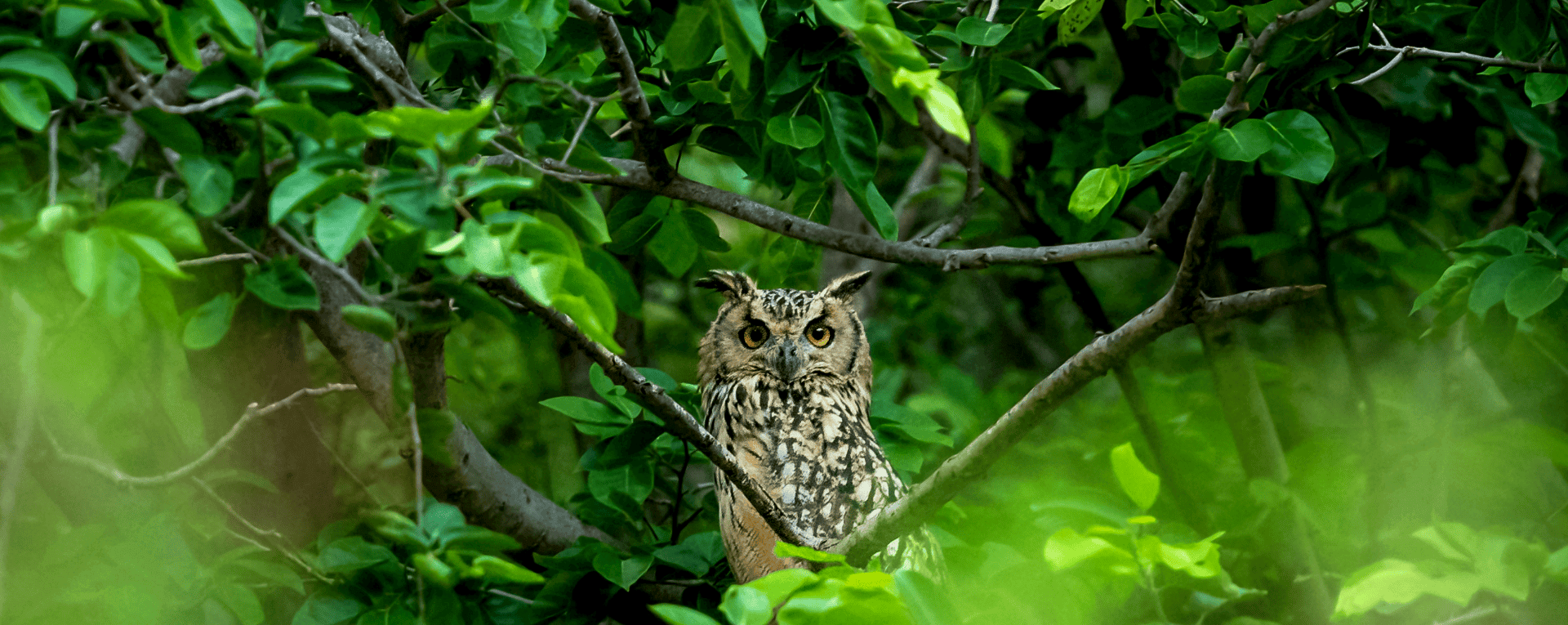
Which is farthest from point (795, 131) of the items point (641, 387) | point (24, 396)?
point (24, 396)

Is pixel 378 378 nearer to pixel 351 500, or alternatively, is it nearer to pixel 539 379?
pixel 351 500

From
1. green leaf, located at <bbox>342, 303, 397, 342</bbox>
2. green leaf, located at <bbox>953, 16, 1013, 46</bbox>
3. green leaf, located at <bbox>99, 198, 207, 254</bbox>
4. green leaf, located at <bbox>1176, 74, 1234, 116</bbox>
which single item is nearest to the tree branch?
green leaf, located at <bbox>1176, 74, 1234, 116</bbox>

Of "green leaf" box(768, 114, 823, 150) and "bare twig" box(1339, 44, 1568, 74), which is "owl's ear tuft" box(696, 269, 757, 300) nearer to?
"green leaf" box(768, 114, 823, 150)

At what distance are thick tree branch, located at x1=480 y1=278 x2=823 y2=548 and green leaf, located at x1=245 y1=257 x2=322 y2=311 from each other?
0.41 meters

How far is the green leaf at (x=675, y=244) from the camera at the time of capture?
2.75 metres

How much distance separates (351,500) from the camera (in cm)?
353

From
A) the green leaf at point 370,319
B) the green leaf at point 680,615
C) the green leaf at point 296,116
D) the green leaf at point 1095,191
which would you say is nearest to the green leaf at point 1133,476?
the green leaf at point 1095,191

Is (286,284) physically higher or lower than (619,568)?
higher

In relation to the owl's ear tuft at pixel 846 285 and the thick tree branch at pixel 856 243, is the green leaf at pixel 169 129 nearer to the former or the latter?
the thick tree branch at pixel 856 243

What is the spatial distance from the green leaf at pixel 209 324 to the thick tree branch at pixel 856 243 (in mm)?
993

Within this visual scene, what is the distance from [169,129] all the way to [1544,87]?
2666mm

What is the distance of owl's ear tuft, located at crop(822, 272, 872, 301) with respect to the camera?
3863 mm

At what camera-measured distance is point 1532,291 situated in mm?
2221

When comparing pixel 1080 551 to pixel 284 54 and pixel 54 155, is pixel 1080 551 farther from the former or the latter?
A: pixel 54 155
